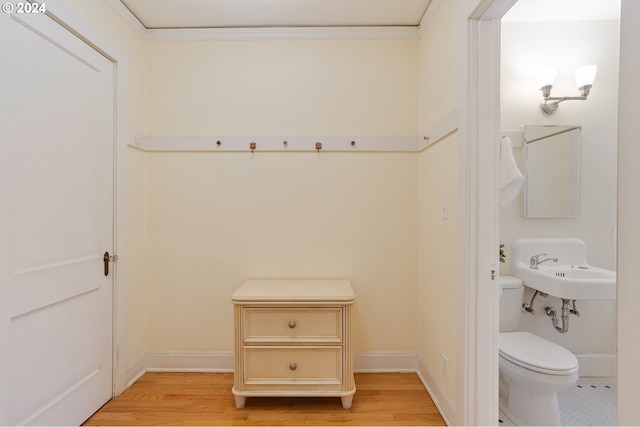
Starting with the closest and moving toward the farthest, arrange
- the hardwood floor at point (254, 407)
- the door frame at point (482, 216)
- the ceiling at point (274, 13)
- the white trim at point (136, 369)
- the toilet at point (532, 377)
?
the door frame at point (482, 216) → the toilet at point (532, 377) → the hardwood floor at point (254, 407) → the ceiling at point (274, 13) → the white trim at point (136, 369)

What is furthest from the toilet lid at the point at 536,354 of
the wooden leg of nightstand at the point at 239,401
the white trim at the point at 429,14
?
the white trim at the point at 429,14

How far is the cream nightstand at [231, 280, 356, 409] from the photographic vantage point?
74.4 inches

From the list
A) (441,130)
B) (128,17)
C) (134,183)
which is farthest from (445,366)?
(128,17)

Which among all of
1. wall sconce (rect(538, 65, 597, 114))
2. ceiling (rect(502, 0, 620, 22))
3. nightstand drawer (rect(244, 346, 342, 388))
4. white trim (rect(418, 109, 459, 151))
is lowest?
nightstand drawer (rect(244, 346, 342, 388))

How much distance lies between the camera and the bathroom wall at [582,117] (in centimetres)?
230

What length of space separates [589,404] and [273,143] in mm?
2645

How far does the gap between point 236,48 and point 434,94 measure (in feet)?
4.65

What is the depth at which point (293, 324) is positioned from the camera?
191 cm

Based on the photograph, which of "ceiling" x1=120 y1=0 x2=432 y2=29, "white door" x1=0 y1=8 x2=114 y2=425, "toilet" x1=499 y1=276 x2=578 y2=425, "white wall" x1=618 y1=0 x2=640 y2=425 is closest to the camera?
"white wall" x1=618 y1=0 x2=640 y2=425

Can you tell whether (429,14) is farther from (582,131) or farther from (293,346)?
(293,346)

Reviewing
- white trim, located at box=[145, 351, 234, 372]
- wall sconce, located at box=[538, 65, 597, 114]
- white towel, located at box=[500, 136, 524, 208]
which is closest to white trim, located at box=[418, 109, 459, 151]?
white towel, located at box=[500, 136, 524, 208]

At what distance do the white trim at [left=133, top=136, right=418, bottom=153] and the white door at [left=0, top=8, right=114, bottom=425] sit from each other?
0.39 m

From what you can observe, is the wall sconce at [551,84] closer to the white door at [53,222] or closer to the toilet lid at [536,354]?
the toilet lid at [536,354]

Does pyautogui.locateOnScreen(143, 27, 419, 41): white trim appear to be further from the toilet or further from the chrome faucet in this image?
the toilet
